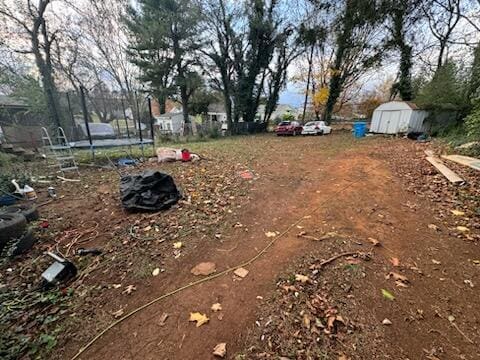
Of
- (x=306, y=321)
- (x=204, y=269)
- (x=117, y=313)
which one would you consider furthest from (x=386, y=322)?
(x=117, y=313)

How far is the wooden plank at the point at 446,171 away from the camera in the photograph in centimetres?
461

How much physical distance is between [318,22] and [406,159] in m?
16.9

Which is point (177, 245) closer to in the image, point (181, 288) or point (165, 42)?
point (181, 288)

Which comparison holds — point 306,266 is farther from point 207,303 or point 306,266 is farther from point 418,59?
point 418,59

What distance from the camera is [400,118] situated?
46.1 ft

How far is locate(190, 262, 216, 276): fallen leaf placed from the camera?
2531mm

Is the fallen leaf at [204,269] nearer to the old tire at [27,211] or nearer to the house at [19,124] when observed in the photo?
the old tire at [27,211]

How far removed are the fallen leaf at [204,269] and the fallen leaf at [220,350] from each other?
86cm

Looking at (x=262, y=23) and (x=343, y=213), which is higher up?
(x=262, y=23)

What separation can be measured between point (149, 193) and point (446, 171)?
6792mm

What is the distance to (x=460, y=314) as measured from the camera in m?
1.93

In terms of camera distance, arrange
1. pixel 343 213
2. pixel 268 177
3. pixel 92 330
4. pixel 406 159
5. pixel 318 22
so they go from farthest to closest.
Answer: pixel 318 22
pixel 406 159
pixel 268 177
pixel 343 213
pixel 92 330

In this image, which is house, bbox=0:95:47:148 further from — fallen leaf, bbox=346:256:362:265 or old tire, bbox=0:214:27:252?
fallen leaf, bbox=346:256:362:265

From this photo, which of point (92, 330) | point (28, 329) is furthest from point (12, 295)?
point (92, 330)
